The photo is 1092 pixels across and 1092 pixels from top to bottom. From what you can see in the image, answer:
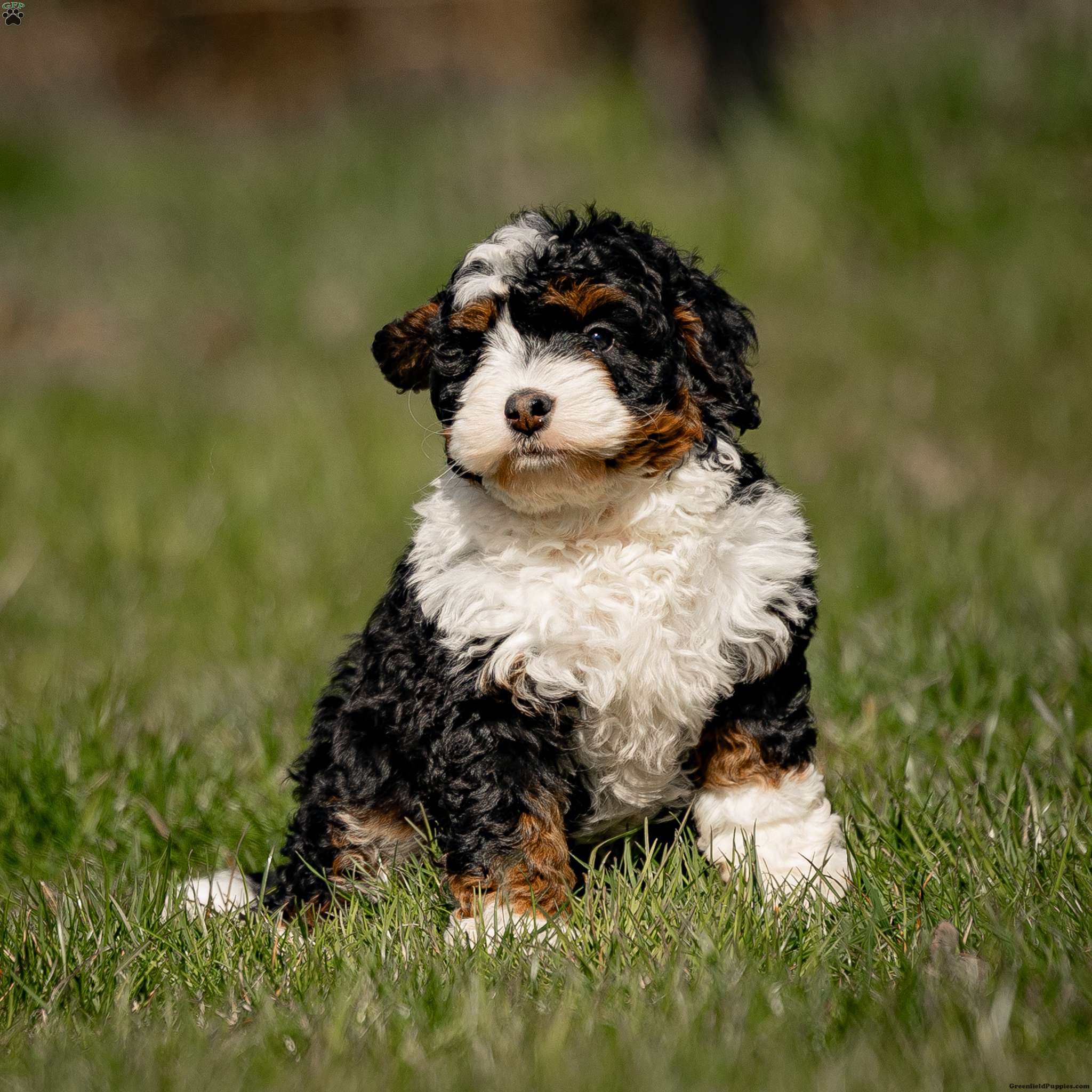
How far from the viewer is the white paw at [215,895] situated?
129 inches

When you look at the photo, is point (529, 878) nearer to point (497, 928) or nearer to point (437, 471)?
point (497, 928)

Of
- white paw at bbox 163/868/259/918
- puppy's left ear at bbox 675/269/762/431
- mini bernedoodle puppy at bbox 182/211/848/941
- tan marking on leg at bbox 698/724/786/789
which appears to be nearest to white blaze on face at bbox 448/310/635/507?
mini bernedoodle puppy at bbox 182/211/848/941

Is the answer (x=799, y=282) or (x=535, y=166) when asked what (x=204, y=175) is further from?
(x=799, y=282)

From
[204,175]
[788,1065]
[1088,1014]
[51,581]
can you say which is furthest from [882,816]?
[204,175]

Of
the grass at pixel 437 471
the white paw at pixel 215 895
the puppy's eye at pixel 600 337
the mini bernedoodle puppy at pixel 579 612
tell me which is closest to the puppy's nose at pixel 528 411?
the mini bernedoodle puppy at pixel 579 612

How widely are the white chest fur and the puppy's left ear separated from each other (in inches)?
7.1

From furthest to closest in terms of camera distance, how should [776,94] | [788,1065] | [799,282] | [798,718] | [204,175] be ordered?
[204,175]
[776,94]
[799,282]
[798,718]
[788,1065]

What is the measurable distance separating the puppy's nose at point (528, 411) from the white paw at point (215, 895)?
4.56 feet

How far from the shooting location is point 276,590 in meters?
6.47

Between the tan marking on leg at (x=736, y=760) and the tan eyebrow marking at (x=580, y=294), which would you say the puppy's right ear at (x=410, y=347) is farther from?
the tan marking on leg at (x=736, y=760)

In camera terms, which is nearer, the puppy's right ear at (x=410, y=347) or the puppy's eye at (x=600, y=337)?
the puppy's eye at (x=600, y=337)

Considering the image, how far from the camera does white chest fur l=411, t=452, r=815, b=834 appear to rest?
3121 mm

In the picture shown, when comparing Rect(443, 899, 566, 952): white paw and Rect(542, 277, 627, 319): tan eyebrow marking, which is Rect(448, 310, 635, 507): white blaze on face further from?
Rect(443, 899, 566, 952): white paw

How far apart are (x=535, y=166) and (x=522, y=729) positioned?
9.49 metres
